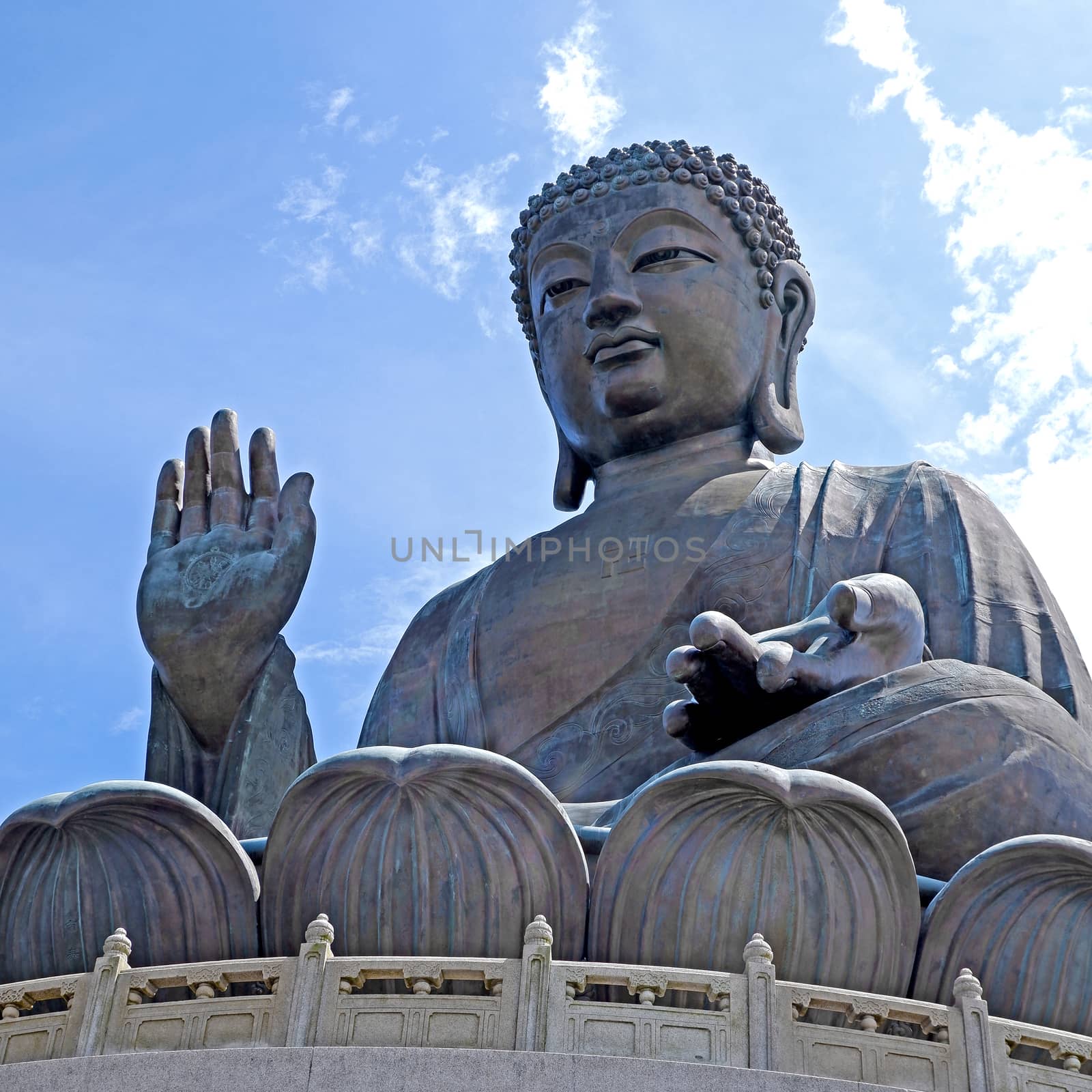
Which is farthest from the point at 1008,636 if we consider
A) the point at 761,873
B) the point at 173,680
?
the point at 173,680

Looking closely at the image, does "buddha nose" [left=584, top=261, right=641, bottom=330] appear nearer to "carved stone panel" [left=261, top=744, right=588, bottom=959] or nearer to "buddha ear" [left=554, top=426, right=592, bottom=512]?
"buddha ear" [left=554, top=426, right=592, bottom=512]

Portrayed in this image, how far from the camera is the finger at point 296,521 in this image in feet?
28.4

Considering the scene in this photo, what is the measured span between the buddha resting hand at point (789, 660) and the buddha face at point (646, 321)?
7.96 feet

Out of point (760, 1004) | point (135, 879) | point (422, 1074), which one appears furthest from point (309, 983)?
point (760, 1004)

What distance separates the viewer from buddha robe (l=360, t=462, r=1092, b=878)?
8.23 meters

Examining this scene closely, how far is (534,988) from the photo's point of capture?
564 centimetres

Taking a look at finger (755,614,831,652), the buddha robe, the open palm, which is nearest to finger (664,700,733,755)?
the buddha robe

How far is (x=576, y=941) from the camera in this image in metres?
6.09

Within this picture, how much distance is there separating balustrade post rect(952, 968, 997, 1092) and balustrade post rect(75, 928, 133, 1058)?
226 cm

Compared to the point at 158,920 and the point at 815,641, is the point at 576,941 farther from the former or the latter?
the point at 815,641

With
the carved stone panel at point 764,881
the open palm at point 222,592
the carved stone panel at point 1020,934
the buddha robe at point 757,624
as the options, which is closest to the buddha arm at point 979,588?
the buddha robe at point 757,624

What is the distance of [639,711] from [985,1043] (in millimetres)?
Answer: 3096

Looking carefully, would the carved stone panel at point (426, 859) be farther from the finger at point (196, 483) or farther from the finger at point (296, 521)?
the finger at point (196, 483)

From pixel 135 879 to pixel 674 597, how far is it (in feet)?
10.3
